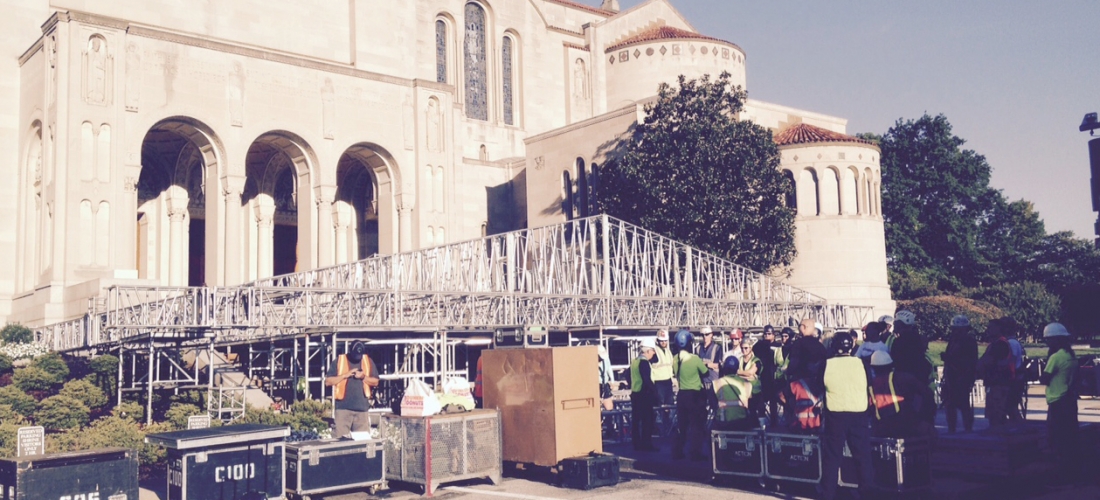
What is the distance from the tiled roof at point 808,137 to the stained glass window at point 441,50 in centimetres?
1758

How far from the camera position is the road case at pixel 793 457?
1243 centimetres

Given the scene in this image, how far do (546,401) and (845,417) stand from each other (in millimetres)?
4339

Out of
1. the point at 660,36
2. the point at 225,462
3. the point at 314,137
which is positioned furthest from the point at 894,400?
the point at 660,36

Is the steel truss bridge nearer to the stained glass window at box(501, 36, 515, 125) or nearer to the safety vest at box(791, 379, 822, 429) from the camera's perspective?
the safety vest at box(791, 379, 822, 429)

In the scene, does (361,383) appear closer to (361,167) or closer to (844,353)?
(844,353)

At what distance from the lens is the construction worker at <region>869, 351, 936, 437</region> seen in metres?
12.2

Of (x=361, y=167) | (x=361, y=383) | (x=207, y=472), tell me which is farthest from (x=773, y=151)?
(x=207, y=472)

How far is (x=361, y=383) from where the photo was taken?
555 inches

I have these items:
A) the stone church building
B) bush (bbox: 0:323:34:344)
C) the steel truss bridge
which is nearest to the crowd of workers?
the steel truss bridge

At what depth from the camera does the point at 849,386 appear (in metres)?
11.7

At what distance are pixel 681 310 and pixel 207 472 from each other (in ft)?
79.4

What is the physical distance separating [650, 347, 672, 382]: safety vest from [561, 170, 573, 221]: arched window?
1066 inches

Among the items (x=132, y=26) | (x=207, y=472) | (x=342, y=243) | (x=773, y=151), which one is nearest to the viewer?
(x=207, y=472)

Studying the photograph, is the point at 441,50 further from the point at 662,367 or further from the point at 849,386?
the point at 849,386
